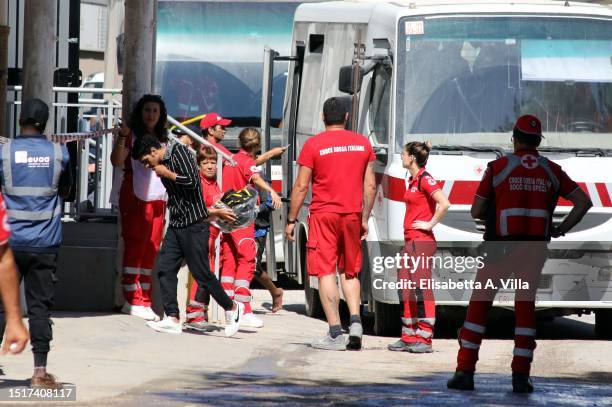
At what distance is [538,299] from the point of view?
13.2 metres

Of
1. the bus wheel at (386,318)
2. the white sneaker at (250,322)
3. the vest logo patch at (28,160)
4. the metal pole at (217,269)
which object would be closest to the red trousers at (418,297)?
the bus wheel at (386,318)

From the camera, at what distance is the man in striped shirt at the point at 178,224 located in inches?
470

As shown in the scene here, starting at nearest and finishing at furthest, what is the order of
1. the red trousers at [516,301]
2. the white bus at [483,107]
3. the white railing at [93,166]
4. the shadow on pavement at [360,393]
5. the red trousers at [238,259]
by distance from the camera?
the shadow on pavement at [360,393] → the red trousers at [516,301] → the white bus at [483,107] → the red trousers at [238,259] → the white railing at [93,166]

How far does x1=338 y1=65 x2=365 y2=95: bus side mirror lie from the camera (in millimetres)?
13805

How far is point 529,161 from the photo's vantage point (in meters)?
9.95

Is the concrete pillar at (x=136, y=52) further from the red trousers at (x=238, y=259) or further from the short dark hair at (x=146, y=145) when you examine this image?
the red trousers at (x=238, y=259)

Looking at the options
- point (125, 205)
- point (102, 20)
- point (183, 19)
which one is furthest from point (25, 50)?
point (102, 20)

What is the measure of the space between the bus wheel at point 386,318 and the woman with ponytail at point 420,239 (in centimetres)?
109

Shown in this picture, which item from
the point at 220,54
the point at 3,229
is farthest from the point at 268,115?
the point at 3,229

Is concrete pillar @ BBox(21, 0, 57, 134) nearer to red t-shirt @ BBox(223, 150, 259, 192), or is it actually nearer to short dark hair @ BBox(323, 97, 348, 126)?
red t-shirt @ BBox(223, 150, 259, 192)

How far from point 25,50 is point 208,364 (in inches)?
132

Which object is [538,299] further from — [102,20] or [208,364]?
[102,20]

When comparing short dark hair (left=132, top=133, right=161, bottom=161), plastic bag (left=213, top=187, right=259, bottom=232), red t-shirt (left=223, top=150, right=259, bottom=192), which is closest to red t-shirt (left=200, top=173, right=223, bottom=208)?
plastic bag (left=213, top=187, right=259, bottom=232)

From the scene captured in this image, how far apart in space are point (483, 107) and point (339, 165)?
186cm
